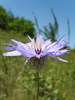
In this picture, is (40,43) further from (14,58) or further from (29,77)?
(14,58)

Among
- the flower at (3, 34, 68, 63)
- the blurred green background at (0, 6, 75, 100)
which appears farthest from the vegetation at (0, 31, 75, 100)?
the flower at (3, 34, 68, 63)

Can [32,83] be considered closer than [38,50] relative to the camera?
No

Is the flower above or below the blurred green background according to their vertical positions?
above

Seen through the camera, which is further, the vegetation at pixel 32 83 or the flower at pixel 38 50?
the vegetation at pixel 32 83

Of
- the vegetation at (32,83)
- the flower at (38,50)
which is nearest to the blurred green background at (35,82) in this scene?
the vegetation at (32,83)

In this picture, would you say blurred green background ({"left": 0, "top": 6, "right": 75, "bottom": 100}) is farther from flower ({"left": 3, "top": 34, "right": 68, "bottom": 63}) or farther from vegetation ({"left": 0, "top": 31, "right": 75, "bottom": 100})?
→ flower ({"left": 3, "top": 34, "right": 68, "bottom": 63})

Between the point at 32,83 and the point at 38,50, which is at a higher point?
the point at 38,50

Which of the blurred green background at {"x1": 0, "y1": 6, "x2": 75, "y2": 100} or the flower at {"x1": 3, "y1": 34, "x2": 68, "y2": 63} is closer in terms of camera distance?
the flower at {"x1": 3, "y1": 34, "x2": 68, "y2": 63}

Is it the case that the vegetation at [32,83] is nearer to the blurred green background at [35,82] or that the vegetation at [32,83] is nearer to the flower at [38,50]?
the blurred green background at [35,82]

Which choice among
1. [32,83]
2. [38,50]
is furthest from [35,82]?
[38,50]

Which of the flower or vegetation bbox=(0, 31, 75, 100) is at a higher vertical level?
the flower

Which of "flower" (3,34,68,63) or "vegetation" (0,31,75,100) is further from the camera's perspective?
"vegetation" (0,31,75,100)

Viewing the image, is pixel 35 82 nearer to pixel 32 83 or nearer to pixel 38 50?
pixel 32 83
